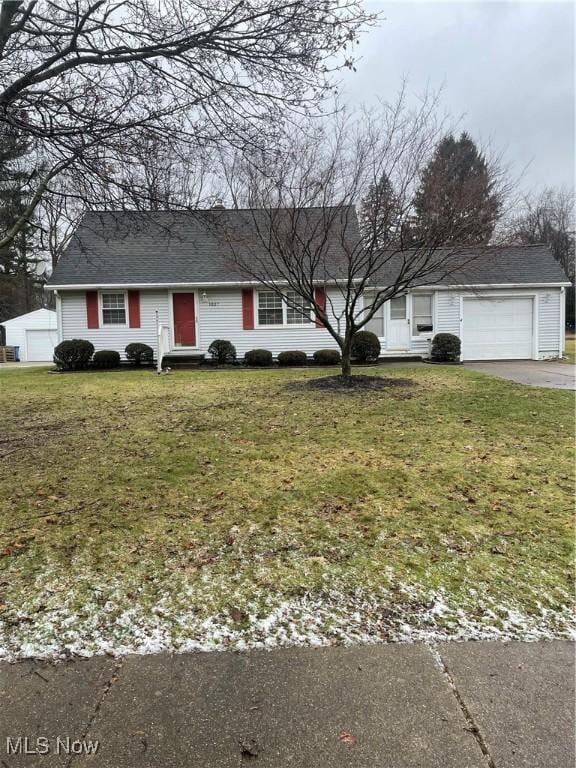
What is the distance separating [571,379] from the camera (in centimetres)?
1188

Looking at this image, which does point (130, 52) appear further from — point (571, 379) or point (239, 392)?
point (571, 379)

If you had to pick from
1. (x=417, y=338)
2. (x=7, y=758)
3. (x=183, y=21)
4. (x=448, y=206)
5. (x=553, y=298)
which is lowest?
(x=7, y=758)

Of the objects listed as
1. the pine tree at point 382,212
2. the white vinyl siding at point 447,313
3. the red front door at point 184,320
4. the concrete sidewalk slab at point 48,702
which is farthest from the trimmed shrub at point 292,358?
the concrete sidewalk slab at point 48,702

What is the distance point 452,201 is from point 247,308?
886 cm

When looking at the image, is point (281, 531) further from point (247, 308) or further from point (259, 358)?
point (247, 308)

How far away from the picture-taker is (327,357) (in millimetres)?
16219

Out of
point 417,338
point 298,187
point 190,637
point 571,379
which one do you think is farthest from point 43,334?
point 190,637

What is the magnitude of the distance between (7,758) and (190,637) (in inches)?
33.1

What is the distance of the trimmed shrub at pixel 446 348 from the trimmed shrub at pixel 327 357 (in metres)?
3.26

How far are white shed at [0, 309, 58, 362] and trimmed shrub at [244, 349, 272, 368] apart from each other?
21.1 meters

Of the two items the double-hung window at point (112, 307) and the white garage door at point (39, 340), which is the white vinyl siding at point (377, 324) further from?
the white garage door at point (39, 340)

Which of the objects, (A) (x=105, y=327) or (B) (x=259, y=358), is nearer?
(B) (x=259, y=358)

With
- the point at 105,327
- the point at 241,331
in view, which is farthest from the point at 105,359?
the point at 241,331

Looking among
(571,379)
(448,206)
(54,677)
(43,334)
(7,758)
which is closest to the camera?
(7,758)
